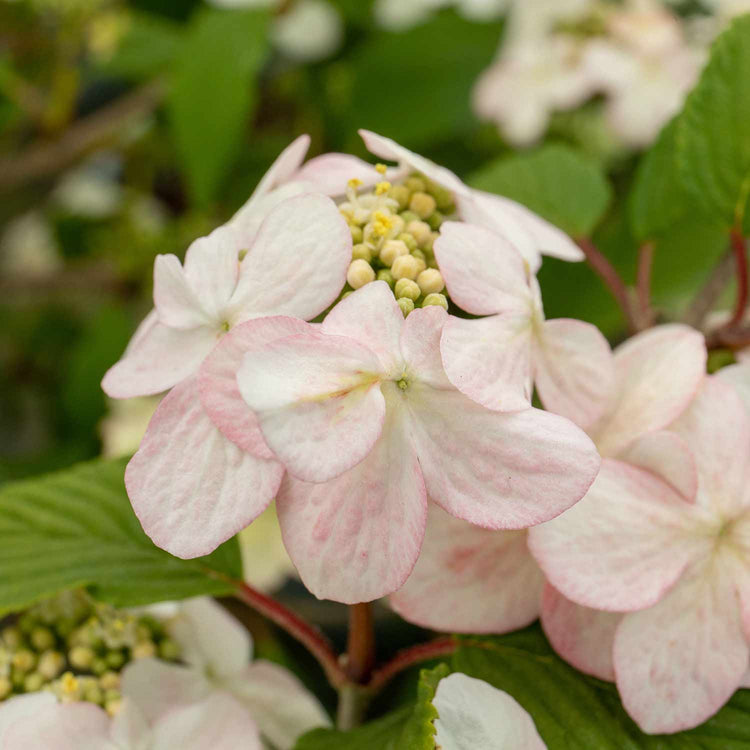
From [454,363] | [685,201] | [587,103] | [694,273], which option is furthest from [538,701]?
[587,103]

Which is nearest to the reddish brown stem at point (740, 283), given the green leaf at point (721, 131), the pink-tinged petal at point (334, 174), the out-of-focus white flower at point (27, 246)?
the green leaf at point (721, 131)

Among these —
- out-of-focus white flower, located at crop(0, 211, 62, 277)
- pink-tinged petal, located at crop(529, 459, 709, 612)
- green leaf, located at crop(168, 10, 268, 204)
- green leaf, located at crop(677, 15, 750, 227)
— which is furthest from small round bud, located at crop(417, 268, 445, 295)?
out-of-focus white flower, located at crop(0, 211, 62, 277)

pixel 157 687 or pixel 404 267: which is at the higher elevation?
pixel 404 267

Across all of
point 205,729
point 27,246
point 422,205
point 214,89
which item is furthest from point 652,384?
point 27,246

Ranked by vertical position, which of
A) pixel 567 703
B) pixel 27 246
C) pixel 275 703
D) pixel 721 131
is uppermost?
pixel 721 131

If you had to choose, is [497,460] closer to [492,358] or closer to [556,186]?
[492,358]

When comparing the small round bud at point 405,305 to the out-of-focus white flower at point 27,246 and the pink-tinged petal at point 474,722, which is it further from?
the out-of-focus white flower at point 27,246

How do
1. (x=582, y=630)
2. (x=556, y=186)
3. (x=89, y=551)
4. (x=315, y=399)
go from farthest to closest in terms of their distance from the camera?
1. (x=556, y=186)
2. (x=89, y=551)
3. (x=582, y=630)
4. (x=315, y=399)
